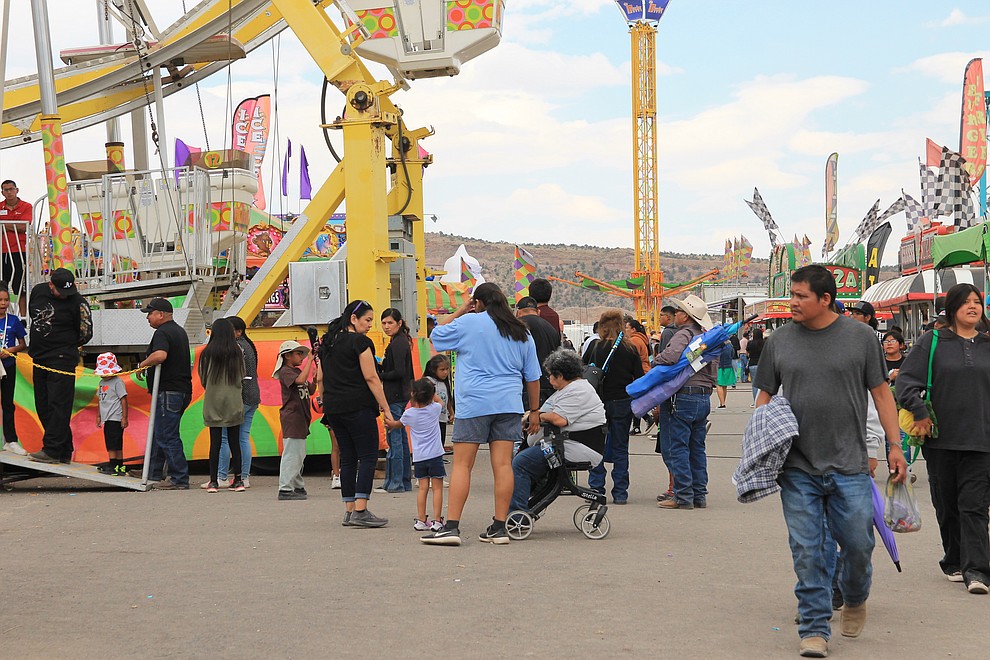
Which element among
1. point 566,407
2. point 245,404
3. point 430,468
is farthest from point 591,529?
point 245,404

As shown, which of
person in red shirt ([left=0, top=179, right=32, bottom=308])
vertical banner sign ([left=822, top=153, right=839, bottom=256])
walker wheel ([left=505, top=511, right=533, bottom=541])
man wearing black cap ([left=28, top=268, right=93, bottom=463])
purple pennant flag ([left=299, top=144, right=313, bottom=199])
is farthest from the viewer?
vertical banner sign ([left=822, top=153, right=839, bottom=256])

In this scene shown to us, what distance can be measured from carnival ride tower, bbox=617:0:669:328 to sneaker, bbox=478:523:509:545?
56008 millimetres

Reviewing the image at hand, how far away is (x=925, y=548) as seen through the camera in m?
7.97

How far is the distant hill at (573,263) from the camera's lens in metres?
142

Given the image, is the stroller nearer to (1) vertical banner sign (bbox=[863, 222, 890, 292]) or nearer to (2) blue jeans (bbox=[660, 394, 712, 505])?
(2) blue jeans (bbox=[660, 394, 712, 505])

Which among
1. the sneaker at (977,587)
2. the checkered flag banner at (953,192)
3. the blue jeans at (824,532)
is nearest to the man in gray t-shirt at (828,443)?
the blue jeans at (824,532)

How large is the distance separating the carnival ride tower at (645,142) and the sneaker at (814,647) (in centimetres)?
5892

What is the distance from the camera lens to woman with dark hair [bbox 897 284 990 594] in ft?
21.8

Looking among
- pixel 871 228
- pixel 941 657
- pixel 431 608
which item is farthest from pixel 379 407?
pixel 871 228

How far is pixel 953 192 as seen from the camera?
80.5 feet

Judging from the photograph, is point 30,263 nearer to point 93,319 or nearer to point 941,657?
point 93,319

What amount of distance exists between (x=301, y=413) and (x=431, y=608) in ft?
16.4

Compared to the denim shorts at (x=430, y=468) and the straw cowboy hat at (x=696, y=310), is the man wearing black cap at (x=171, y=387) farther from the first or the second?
the straw cowboy hat at (x=696, y=310)

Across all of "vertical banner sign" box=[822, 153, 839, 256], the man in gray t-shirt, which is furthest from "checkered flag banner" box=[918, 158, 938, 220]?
"vertical banner sign" box=[822, 153, 839, 256]
